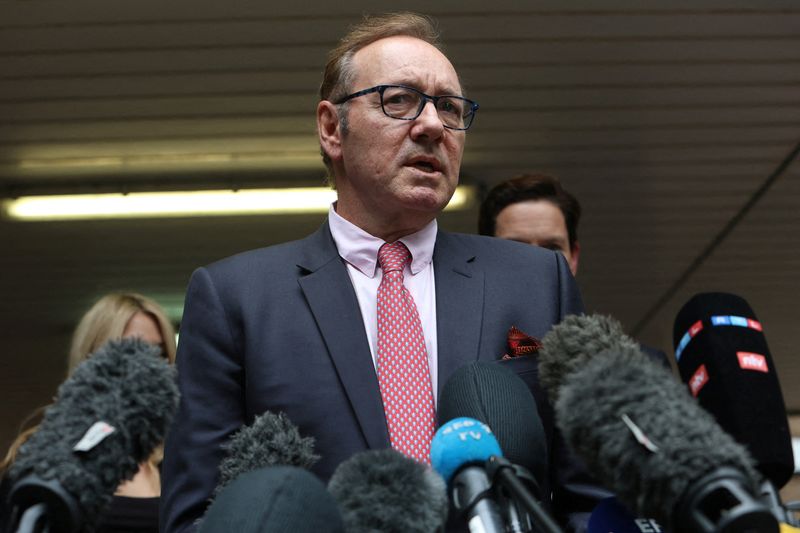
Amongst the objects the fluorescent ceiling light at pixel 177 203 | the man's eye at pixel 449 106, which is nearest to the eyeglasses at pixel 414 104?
the man's eye at pixel 449 106

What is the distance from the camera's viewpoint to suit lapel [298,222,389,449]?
2027 millimetres

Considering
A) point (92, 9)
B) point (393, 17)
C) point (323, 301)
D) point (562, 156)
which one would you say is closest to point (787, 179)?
point (562, 156)

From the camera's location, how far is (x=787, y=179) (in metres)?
7.64

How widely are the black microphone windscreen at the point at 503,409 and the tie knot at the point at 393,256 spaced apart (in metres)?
0.72

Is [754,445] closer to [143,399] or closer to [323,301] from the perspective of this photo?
[143,399]

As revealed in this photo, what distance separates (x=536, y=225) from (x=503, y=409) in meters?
2.49

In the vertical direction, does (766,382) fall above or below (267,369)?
above

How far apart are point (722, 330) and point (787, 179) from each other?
6.60 metres

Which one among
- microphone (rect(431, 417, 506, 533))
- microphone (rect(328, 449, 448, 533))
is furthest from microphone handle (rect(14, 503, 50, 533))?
microphone (rect(431, 417, 506, 533))

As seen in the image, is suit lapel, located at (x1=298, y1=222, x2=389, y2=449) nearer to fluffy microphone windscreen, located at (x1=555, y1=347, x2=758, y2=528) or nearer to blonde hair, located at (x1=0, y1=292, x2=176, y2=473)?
fluffy microphone windscreen, located at (x1=555, y1=347, x2=758, y2=528)

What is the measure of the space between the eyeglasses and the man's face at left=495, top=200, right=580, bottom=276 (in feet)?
5.10

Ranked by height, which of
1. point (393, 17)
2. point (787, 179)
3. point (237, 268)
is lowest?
point (787, 179)

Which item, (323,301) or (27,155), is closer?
(323,301)

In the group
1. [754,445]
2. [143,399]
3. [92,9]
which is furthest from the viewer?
[92,9]
